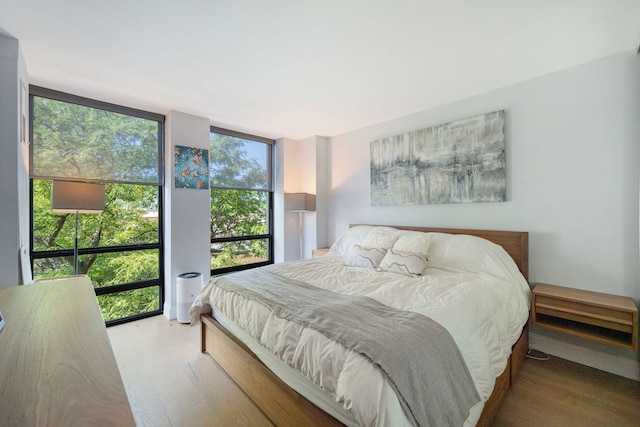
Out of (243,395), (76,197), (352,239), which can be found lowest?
(243,395)

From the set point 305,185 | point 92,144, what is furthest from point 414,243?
point 92,144

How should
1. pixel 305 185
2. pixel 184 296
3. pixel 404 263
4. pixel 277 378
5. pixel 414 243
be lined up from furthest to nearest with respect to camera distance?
pixel 305 185
pixel 184 296
pixel 414 243
pixel 404 263
pixel 277 378

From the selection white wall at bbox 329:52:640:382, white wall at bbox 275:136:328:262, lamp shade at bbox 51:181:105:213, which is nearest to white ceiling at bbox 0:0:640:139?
white wall at bbox 329:52:640:382

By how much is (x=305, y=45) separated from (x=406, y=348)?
2012 mm

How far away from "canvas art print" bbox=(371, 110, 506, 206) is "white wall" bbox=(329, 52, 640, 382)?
0.11 metres

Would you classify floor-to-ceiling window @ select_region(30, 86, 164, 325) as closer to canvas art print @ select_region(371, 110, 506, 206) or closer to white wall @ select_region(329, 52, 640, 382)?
canvas art print @ select_region(371, 110, 506, 206)

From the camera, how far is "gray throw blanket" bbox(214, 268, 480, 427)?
40.7 inches

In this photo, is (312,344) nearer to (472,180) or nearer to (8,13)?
(472,180)

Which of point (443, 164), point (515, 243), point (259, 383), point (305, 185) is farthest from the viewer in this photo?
point (305, 185)

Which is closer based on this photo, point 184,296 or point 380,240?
point 380,240

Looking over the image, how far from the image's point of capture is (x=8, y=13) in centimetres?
165

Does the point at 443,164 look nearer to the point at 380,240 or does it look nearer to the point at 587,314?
the point at 380,240

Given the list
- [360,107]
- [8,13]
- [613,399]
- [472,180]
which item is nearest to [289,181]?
[360,107]

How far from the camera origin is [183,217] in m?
3.25
